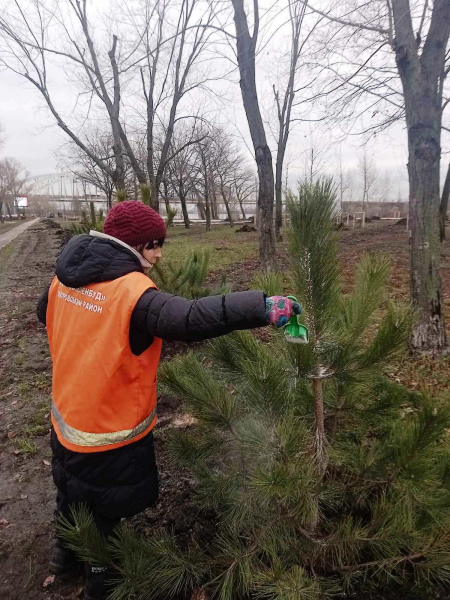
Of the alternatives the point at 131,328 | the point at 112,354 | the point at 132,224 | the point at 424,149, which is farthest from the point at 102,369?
the point at 424,149

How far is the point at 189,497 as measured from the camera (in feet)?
7.38

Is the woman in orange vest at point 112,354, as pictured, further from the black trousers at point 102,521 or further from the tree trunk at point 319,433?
the tree trunk at point 319,433

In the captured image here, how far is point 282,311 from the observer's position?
1.20m

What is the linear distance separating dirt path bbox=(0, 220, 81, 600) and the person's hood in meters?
1.48

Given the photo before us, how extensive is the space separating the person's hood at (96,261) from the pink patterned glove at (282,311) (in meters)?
0.56

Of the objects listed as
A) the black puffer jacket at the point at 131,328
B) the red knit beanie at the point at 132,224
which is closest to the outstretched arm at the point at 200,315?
the black puffer jacket at the point at 131,328

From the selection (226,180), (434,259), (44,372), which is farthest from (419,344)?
(226,180)

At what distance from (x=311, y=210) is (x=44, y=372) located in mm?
4141

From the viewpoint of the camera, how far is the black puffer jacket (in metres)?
1.24

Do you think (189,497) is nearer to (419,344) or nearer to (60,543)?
(60,543)

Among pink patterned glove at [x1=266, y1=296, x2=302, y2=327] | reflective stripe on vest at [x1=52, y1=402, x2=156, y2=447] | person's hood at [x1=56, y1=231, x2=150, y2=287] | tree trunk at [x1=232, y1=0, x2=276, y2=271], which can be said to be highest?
tree trunk at [x1=232, y1=0, x2=276, y2=271]

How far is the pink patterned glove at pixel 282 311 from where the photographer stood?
119 cm

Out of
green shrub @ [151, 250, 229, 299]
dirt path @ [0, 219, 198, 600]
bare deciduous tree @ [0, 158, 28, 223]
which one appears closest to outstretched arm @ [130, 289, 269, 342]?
dirt path @ [0, 219, 198, 600]

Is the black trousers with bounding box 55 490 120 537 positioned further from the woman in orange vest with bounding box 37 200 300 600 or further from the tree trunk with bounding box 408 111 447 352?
the tree trunk with bounding box 408 111 447 352
